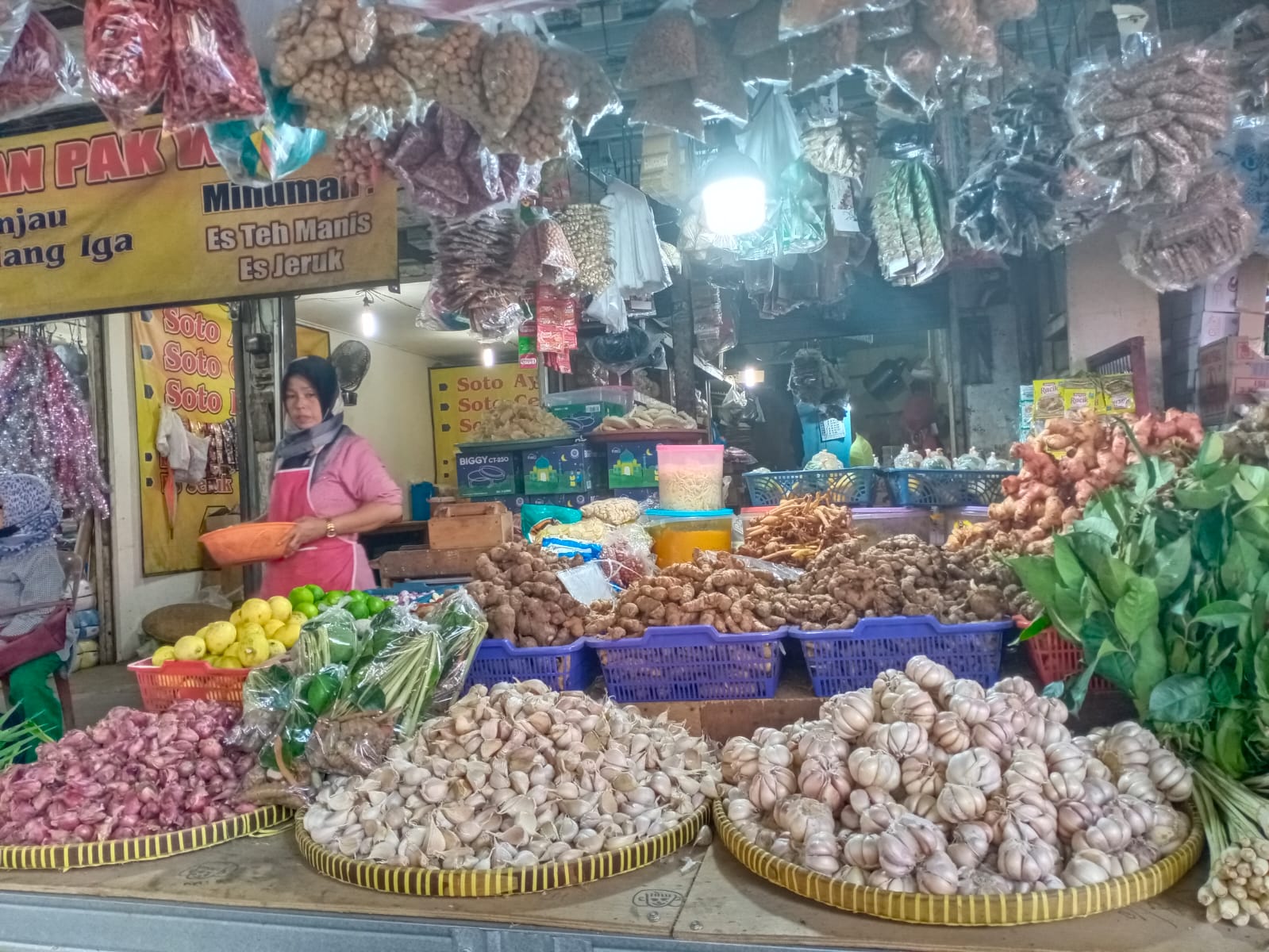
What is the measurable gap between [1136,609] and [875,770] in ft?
2.09

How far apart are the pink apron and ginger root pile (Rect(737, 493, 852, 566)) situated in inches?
67.6

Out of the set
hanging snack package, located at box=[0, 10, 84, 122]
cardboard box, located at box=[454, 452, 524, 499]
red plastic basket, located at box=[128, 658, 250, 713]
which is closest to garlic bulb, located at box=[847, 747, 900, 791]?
red plastic basket, located at box=[128, 658, 250, 713]

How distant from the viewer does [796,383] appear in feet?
36.6

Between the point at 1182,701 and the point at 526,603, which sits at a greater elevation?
the point at 526,603

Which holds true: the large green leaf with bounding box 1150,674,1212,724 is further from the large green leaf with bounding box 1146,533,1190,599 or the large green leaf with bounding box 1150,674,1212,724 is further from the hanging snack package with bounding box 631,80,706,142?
the hanging snack package with bounding box 631,80,706,142

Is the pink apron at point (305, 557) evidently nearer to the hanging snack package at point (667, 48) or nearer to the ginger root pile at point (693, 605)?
the ginger root pile at point (693, 605)

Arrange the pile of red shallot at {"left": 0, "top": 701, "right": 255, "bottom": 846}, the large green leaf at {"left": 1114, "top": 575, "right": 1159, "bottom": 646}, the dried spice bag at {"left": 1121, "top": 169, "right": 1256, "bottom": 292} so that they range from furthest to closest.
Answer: the dried spice bag at {"left": 1121, "top": 169, "right": 1256, "bottom": 292} < the pile of red shallot at {"left": 0, "top": 701, "right": 255, "bottom": 846} < the large green leaf at {"left": 1114, "top": 575, "right": 1159, "bottom": 646}

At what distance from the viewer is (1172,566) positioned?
1816 mm

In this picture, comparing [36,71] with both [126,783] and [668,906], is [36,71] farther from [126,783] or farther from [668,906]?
[668,906]

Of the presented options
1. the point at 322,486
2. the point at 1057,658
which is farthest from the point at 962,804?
the point at 322,486

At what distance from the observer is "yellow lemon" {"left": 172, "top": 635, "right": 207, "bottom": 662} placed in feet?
8.37

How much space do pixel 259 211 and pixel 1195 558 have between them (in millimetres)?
3657

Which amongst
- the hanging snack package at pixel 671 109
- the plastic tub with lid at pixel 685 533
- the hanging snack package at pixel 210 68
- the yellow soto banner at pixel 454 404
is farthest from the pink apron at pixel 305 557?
the yellow soto banner at pixel 454 404

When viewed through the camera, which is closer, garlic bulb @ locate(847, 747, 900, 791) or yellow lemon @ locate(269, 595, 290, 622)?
garlic bulb @ locate(847, 747, 900, 791)
